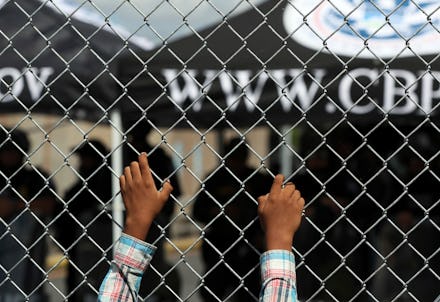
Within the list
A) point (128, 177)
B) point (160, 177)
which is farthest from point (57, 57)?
point (128, 177)

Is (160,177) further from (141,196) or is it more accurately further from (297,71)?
(141,196)

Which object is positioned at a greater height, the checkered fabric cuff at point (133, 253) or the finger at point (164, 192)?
the finger at point (164, 192)

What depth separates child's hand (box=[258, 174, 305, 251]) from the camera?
1.82 meters

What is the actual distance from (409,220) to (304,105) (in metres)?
1.30

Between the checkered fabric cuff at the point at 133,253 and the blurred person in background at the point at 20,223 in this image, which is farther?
the blurred person in background at the point at 20,223

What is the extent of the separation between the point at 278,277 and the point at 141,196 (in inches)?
15.4

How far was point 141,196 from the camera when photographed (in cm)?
191

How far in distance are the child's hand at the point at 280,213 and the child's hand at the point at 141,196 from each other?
25cm

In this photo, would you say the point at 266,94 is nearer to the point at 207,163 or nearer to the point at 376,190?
the point at 376,190

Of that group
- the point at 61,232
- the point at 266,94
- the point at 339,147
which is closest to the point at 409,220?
the point at 339,147

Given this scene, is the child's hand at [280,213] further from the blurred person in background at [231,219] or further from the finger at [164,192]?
the blurred person in background at [231,219]

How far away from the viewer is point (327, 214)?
4.66 metres

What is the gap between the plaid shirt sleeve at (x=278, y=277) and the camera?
5.65 ft

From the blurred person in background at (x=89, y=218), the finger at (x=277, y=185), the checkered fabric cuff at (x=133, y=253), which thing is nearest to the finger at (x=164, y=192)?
the checkered fabric cuff at (x=133, y=253)
